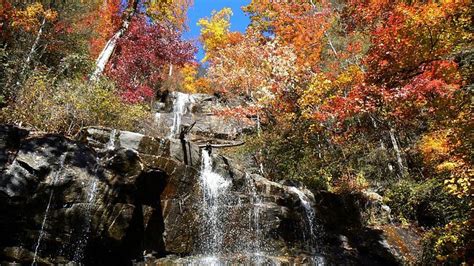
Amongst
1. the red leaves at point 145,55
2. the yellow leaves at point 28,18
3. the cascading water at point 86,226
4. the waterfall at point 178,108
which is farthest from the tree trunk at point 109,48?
the cascading water at point 86,226

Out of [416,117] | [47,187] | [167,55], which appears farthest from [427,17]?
[167,55]

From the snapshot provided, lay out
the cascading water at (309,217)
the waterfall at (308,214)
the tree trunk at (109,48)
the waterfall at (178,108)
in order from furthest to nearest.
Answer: the waterfall at (178,108) < the tree trunk at (109,48) < the waterfall at (308,214) < the cascading water at (309,217)

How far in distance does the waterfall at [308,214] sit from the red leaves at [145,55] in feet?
33.4

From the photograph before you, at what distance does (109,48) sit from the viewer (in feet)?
52.3

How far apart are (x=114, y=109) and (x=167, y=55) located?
12.2 meters

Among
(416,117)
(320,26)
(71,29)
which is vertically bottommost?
(416,117)

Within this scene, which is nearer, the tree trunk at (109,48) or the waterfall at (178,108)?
the tree trunk at (109,48)

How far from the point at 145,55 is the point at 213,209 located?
14.4 metres

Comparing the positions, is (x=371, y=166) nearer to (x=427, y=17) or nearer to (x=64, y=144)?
(x=427, y=17)

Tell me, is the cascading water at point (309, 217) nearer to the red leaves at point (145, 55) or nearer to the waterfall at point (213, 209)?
the waterfall at point (213, 209)

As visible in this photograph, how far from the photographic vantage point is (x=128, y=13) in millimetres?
17328

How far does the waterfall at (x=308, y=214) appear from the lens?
10.8m

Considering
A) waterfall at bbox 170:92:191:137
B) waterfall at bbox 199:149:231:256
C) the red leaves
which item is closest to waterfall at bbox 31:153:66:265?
waterfall at bbox 199:149:231:256

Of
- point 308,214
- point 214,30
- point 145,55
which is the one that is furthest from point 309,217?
point 214,30
